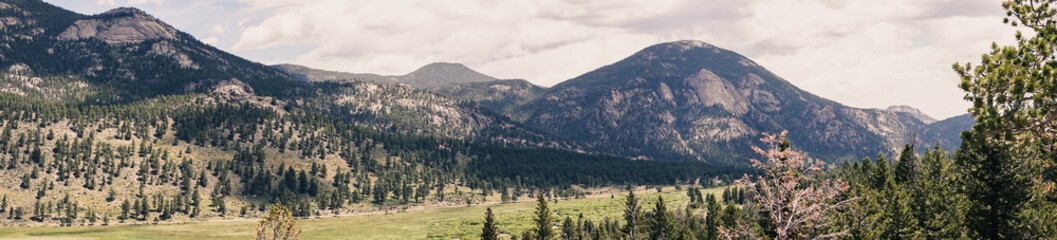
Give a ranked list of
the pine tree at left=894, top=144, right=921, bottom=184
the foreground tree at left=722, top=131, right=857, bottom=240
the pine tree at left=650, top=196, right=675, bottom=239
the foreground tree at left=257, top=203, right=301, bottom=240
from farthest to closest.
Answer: the pine tree at left=894, top=144, right=921, bottom=184, the pine tree at left=650, top=196, right=675, bottom=239, the foreground tree at left=257, top=203, right=301, bottom=240, the foreground tree at left=722, top=131, right=857, bottom=240

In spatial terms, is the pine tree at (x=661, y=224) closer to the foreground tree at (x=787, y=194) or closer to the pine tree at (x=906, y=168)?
the pine tree at (x=906, y=168)

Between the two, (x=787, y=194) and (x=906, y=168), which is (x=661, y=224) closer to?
(x=906, y=168)

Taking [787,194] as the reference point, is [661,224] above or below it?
below

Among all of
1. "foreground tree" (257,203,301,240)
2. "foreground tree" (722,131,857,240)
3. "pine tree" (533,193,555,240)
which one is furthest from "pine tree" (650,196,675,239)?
"foreground tree" (722,131,857,240)

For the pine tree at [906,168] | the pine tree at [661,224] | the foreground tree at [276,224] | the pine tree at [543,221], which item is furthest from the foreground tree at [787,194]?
the pine tree at [906,168]

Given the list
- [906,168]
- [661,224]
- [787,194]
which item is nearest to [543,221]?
[661,224]

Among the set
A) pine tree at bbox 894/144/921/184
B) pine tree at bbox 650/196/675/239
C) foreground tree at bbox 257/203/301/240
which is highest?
pine tree at bbox 894/144/921/184

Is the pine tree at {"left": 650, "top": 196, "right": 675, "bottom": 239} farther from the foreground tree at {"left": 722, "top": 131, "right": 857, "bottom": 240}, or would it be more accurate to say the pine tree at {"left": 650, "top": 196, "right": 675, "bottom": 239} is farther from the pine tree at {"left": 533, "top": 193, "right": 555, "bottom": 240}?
the foreground tree at {"left": 722, "top": 131, "right": 857, "bottom": 240}

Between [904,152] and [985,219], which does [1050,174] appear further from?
[904,152]

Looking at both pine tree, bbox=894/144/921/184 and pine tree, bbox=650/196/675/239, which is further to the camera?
pine tree, bbox=894/144/921/184

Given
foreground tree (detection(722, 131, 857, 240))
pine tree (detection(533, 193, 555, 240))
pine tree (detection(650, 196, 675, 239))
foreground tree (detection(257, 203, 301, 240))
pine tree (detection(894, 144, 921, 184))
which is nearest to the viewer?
foreground tree (detection(722, 131, 857, 240))

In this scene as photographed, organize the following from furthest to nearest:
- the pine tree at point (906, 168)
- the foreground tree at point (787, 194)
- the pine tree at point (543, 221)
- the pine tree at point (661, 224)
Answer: the pine tree at point (906, 168) < the pine tree at point (661, 224) < the pine tree at point (543, 221) < the foreground tree at point (787, 194)

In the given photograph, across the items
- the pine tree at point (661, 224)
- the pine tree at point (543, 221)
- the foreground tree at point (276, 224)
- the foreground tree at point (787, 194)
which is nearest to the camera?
the foreground tree at point (787, 194)

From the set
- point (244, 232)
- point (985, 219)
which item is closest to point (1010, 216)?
point (985, 219)
